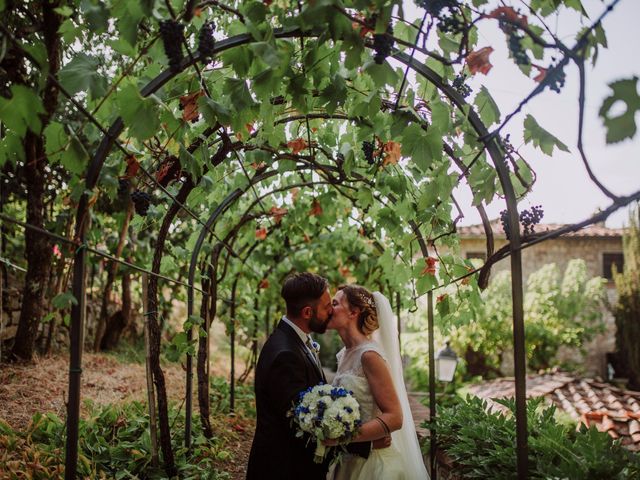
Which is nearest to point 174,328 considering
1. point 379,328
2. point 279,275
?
point 279,275

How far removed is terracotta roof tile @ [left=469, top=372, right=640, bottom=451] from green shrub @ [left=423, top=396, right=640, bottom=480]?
4.03 metres

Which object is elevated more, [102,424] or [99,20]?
[99,20]

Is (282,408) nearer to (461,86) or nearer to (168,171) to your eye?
(168,171)

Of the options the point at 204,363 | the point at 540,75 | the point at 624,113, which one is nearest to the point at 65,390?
the point at 204,363

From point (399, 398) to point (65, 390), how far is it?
3399 mm

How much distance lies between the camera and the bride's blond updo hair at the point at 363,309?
3139 mm

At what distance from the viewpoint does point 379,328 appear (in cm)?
334

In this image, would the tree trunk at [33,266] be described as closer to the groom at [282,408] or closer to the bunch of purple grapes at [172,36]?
the groom at [282,408]

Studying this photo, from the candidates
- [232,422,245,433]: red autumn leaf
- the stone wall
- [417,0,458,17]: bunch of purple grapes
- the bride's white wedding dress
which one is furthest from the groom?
the stone wall

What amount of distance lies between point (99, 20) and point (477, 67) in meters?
1.44

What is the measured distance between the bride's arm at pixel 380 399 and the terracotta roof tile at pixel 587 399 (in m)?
4.90

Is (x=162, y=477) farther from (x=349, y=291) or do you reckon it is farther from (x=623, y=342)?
(x=623, y=342)

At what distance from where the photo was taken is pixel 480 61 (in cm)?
215

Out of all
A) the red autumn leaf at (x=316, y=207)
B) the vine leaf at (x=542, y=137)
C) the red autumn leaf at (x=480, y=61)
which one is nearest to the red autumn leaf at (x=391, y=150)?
the red autumn leaf at (x=480, y=61)
